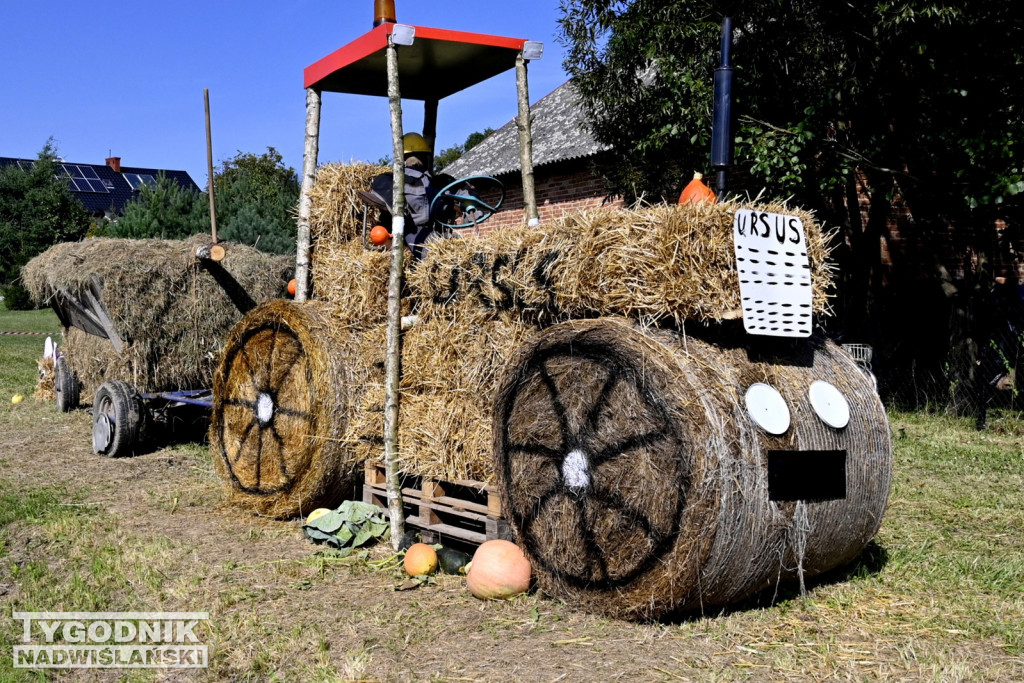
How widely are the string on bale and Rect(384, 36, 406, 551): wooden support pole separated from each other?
4234mm

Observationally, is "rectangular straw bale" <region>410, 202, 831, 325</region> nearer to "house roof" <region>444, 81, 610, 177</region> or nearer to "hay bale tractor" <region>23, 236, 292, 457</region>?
"hay bale tractor" <region>23, 236, 292, 457</region>

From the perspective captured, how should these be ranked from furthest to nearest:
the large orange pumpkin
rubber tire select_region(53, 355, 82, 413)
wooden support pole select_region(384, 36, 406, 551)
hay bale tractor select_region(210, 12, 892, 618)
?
rubber tire select_region(53, 355, 82, 413), wooden support pole select_region(384, 36, 406, 551), the large orange pumpkin, hay bale tractor select_region(210, 12, 892, 618)

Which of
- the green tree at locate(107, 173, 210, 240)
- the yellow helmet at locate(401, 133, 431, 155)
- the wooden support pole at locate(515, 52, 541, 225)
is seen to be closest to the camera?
the wooden support pole at locate(515, 52, 541, 225)

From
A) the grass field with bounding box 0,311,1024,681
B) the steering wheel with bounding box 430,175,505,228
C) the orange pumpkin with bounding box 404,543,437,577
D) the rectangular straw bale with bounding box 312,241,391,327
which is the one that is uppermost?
the steering wheel with bounding box 430,175,505,228

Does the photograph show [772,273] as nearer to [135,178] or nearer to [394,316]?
[394,316]

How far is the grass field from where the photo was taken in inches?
162

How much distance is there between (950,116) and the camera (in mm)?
9930

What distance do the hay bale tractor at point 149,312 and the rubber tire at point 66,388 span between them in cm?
199

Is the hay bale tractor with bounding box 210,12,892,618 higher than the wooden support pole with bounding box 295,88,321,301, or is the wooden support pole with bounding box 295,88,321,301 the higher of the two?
the wooden support pole with bounding box 295,88,321,301

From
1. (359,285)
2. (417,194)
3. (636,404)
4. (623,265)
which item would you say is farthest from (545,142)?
(636,404)

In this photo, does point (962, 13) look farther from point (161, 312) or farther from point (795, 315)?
point (161, 312)

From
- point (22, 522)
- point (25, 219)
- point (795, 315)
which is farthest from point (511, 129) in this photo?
point (25, 219)

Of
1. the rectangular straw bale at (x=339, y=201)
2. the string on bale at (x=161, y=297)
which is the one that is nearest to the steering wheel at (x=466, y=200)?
Result: the rectangular straw bale at (x=339, y=201)

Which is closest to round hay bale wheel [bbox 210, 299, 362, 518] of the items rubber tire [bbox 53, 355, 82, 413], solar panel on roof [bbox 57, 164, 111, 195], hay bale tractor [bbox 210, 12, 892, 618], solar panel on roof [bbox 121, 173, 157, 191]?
hay bale tractor [bbox 210, 12, 892, 618]
